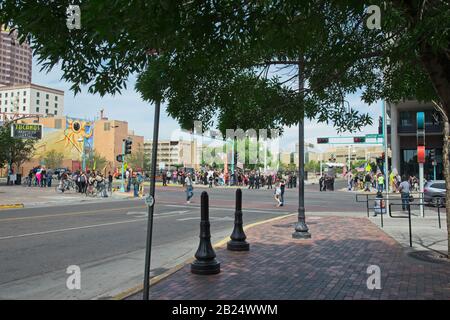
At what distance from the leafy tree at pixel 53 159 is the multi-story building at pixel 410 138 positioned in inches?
3112

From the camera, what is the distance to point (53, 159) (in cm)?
10162

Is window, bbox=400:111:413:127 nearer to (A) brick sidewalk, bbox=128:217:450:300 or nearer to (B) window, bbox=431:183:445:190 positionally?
(B) window, bbox=431:183:445:190

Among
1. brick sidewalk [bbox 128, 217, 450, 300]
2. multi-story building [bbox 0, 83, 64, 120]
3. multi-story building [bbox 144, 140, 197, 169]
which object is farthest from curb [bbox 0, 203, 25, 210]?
multi-story building [bbox 0, 83, 64, 120]

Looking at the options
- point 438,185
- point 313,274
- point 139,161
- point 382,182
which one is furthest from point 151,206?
point 139,161

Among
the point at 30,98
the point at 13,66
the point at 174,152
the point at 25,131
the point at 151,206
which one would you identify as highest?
the point at 13,66

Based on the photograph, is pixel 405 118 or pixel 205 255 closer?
pixel 205 255

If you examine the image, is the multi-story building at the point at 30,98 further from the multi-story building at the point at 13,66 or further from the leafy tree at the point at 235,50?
the leafy tree at the point at 235,50

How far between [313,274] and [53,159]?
10358 cm

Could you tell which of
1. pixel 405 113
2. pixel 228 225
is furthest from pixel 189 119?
pixel 405 113

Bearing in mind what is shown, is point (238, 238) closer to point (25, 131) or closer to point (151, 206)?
point (151, 206)

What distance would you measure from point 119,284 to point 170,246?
3549 mm

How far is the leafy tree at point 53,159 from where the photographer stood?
101188 millimetres

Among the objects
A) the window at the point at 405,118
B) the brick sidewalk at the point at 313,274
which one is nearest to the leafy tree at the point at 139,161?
the window at the point at 405,118
